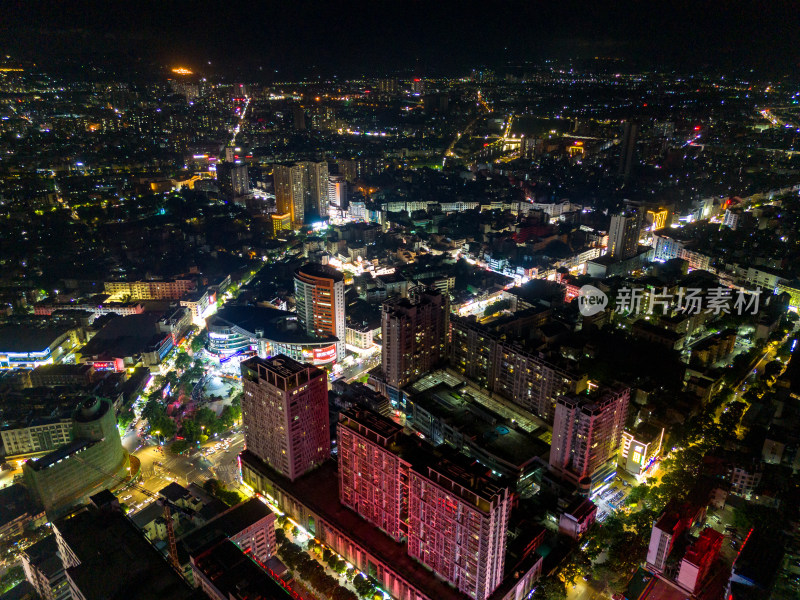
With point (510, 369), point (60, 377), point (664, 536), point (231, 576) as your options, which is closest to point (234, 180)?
point (60, 377)

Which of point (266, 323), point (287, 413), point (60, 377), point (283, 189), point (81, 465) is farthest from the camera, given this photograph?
point (283, 189)

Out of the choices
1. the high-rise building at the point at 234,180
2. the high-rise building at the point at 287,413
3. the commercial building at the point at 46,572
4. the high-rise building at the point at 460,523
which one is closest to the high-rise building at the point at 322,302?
the high-rise building at the point at 287,413

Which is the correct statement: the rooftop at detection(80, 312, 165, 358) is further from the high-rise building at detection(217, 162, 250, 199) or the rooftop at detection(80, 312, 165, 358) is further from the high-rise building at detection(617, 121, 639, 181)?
the high-rise building at detection(617, 121, 639, 181)

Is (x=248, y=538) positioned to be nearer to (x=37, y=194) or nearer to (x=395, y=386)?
(x=395, y=386)

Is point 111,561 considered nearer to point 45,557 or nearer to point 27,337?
point 45,557

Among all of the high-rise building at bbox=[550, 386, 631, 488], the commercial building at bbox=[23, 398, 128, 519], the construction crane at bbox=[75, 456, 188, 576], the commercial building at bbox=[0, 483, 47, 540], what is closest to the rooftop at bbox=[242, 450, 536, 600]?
the construction crane at bbox=[75, 456, 188, 576]

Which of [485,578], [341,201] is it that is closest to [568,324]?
[485,578]

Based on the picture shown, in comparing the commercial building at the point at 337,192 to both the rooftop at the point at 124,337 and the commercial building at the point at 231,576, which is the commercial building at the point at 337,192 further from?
the commercial building at the point at 231,576
